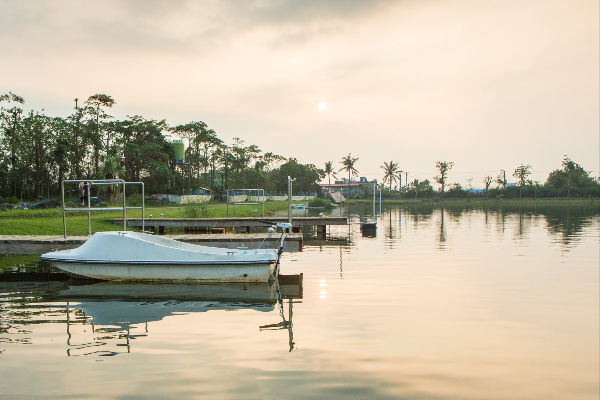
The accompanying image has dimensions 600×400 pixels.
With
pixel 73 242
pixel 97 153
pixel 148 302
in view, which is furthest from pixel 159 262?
pixel 97 153

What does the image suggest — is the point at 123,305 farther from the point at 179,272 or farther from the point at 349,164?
the point at 349,164

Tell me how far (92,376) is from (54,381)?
0.44m

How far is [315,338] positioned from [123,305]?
472 centimetres

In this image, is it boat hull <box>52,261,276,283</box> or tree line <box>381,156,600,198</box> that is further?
tree line <box>381,156,600,198</box>

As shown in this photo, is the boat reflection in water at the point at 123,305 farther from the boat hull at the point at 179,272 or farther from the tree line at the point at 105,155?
the tree line at the point at 105,155

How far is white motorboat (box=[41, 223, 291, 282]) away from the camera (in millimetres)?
12008

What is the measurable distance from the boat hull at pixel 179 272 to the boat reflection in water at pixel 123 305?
7.0 inches

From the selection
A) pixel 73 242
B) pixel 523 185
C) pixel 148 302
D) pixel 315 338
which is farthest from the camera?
pixel 523 185

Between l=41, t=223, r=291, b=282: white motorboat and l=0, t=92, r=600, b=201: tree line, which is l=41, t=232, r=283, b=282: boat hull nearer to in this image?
l=41, t=223, r=291, b=282: white motorboat

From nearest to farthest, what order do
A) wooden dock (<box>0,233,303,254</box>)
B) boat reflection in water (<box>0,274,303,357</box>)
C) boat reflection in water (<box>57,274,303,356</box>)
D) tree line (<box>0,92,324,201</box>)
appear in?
boat reflection in water (<box>0,274,303,357</box>)
boat reflection in water (<box>57,274,303,356</box>)
wooden dock (<box>0,233,303,254</box>)
tree line (<box>0,92,324,201</box>)

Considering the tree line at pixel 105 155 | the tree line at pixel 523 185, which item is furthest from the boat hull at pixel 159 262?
the tree line at pixel 523 185

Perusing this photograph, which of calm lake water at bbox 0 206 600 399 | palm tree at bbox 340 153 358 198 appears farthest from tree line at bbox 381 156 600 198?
calm lake water at bbox 0 206 600 399

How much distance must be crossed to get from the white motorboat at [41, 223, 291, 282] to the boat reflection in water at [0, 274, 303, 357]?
254mm

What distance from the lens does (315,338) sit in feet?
25.8
